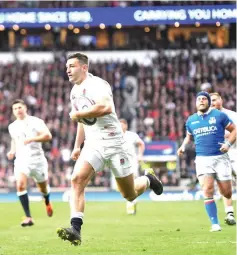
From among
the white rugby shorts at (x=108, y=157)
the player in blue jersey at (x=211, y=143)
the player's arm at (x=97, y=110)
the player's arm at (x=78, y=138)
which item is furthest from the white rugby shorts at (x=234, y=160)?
the player's arm at (x=97, y=110)

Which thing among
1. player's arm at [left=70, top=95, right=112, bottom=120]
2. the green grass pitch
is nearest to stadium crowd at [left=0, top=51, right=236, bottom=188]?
the green grass pitch

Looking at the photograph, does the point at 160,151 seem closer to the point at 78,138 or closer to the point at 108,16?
the point at 108,16

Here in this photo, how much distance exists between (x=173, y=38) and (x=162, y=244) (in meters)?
35.7

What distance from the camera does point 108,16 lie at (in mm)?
40875

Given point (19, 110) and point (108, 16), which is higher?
point (108, 16)

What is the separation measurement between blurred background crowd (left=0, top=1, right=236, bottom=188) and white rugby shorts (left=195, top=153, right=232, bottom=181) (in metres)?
17.4

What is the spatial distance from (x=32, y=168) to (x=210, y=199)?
459 centimetres

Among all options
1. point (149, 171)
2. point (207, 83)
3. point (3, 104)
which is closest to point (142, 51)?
point (207, 83)

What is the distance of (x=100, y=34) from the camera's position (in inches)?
1874

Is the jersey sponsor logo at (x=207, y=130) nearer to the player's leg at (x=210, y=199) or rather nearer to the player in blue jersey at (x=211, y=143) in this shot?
the player in blue jersey at (x=211, y=143)

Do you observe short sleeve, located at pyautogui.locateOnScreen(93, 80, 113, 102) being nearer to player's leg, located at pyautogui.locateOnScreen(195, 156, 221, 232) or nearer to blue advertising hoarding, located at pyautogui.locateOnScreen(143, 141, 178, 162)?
player's leg, located at pyautogui.locateOnScreen(195, 156, 221, 232)

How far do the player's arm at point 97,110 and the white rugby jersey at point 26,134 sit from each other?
6.47 metres

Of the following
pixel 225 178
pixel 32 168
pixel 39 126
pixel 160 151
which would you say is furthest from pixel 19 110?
pixel 160 151

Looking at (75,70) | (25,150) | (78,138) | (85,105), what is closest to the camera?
(85,105)
